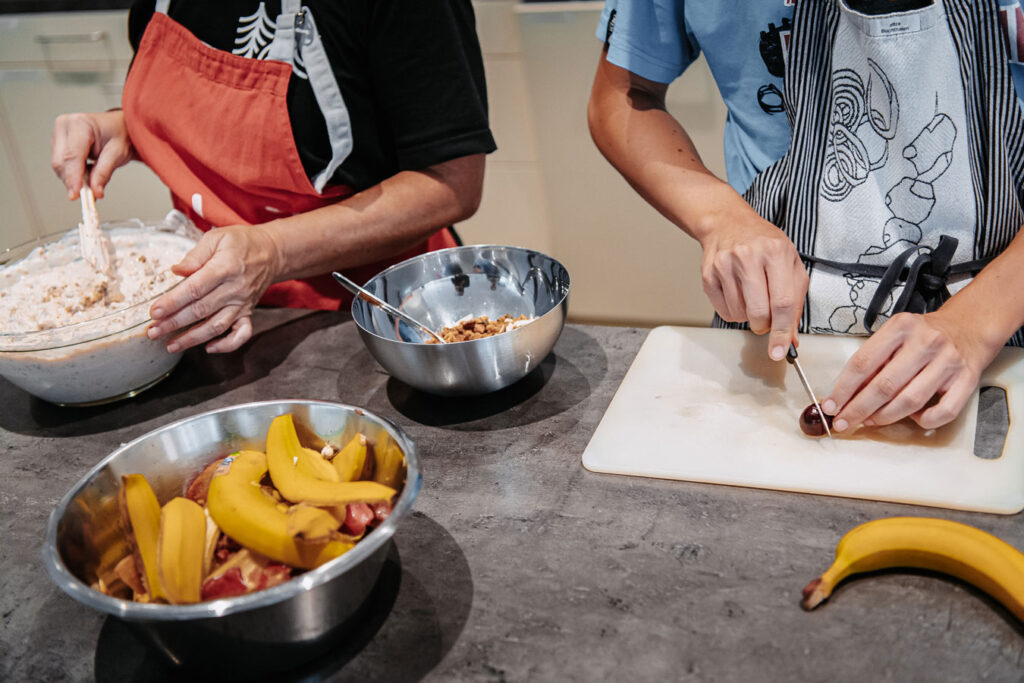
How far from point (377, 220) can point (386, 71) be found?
0.23 meters

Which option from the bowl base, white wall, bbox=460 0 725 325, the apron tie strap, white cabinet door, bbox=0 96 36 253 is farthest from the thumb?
white cabinet door, bbox=0 96 36 253

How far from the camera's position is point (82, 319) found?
1.15 m

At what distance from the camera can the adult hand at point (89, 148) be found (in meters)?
1.41

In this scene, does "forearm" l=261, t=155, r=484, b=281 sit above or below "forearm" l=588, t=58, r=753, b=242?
below

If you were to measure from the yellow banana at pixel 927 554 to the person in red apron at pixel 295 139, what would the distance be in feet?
2.69

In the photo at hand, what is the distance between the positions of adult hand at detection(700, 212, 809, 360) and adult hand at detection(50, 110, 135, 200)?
1057 mm

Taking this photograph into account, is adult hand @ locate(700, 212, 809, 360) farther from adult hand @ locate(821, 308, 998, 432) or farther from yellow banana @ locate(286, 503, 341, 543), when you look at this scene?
yellow banana @ locate(286, 503, 341, 543)

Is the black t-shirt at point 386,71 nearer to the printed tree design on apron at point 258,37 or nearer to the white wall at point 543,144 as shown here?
the printed tree design on apron at point 258,37

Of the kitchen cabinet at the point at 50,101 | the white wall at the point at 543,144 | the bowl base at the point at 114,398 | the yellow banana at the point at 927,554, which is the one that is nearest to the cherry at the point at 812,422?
the yellow banana at the point at 927,554

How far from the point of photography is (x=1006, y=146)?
3.23 ft

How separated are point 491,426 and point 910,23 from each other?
0.68 m

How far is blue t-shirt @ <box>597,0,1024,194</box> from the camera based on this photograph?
1.10 metres

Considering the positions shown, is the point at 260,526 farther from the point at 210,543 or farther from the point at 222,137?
the point at 222,137

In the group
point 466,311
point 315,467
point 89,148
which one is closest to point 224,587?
point 315,467
